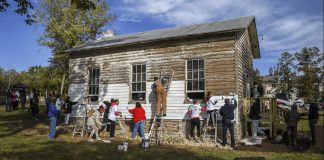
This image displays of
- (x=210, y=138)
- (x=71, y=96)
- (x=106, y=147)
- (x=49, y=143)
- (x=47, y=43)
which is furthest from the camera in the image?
(x=47, y=43)

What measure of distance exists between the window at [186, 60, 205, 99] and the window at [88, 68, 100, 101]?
6231 mm

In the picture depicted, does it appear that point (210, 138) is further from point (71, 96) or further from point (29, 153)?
point (71, 96)

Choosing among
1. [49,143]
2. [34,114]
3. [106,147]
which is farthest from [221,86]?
[34,114]

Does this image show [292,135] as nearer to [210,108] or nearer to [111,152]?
[210,108]

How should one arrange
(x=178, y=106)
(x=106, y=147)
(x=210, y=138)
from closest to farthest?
(x=106, y=147) < (x=210, y=138) < (x=178, y=106)

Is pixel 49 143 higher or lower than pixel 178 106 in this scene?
lower

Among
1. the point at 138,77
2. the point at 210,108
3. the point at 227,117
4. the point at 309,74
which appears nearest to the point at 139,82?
the point at 138,77

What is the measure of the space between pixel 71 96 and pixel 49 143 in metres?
6.97

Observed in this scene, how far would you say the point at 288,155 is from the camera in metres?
11.2

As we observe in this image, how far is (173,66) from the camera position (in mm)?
15805

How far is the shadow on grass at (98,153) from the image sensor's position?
397 inches

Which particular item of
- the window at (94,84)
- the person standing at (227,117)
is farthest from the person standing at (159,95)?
the window at (94,84)

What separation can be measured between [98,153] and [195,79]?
643cm

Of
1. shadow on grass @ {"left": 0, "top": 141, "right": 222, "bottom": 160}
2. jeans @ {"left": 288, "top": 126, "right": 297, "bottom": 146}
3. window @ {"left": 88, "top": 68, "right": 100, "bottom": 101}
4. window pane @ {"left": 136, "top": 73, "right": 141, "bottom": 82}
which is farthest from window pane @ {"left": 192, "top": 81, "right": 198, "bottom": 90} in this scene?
window @ {"left": 88, "top": 68, "right": 100, "bottom": 101}
